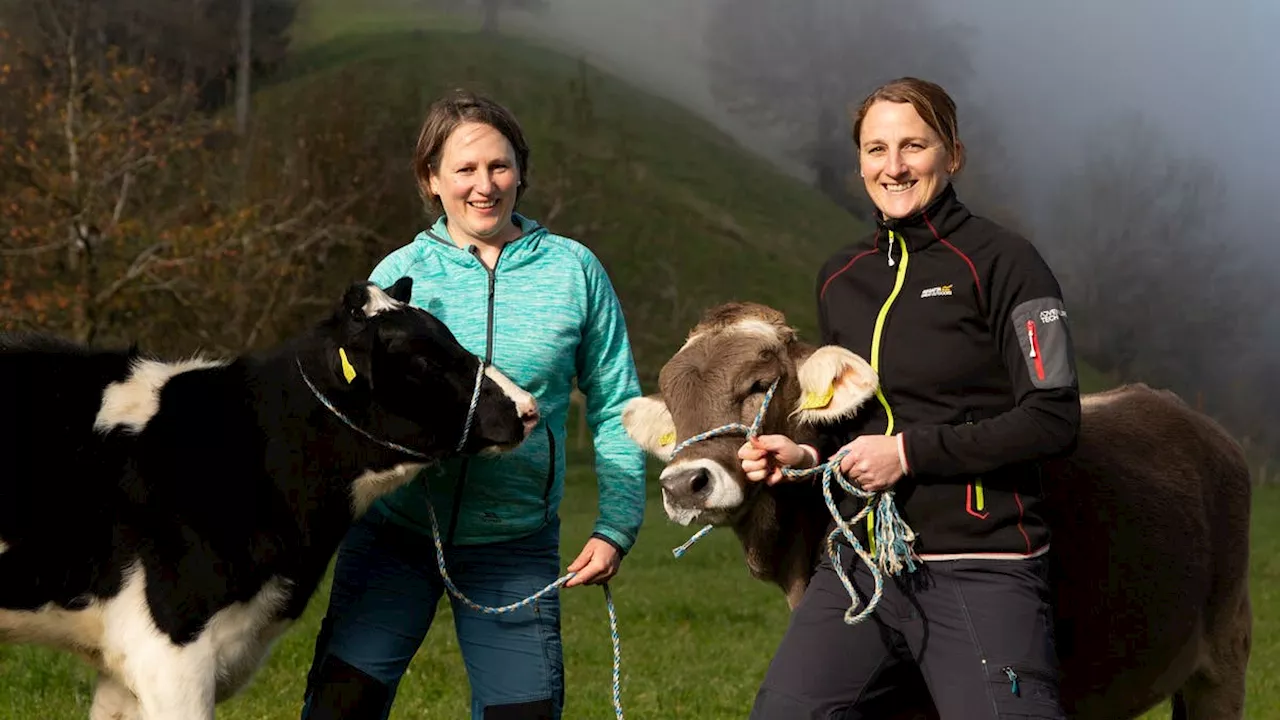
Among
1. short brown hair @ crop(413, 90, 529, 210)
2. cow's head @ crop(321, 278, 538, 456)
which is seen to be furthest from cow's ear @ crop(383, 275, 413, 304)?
short brown hair @ crop(413, 90, 529, 210)

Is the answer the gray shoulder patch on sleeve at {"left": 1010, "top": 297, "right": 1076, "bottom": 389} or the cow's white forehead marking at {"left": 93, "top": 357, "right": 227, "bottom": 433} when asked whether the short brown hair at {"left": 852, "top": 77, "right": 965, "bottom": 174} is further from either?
the cow's white forehead marking at {"left": 93, "top": 357, "right": 227, "bottom": 433}

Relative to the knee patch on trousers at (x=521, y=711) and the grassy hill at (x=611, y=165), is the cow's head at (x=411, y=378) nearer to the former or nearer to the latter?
the knee patch on trousers at (x=521, y=711)

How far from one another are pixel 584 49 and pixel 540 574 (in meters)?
109

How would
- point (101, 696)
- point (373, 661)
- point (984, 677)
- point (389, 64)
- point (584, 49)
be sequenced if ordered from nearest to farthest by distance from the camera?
1. point (984, 677)
2. point (373, 661)
3. point (101, 696)
4. point (389, 64)
5. point (584, 49)

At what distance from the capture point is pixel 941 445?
13.9ft

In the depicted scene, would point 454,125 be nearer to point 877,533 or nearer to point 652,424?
point 652,424

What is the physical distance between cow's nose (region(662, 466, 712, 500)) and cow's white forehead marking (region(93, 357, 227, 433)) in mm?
2146

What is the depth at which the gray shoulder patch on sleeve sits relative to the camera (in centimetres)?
419

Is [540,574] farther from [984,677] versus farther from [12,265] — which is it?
[12,265]

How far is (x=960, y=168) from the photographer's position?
187 inches

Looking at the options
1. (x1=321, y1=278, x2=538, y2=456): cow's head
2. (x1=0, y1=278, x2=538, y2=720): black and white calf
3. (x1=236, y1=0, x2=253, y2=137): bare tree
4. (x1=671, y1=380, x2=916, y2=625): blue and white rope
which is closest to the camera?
(x1=671, y1=380, x2=916, y2=625): blue and white rope

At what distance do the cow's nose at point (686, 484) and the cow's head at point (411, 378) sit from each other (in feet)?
2.93

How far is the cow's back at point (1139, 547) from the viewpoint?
5.27m

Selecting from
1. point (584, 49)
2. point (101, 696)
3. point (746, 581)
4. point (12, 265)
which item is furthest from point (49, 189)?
point (584, 49)
